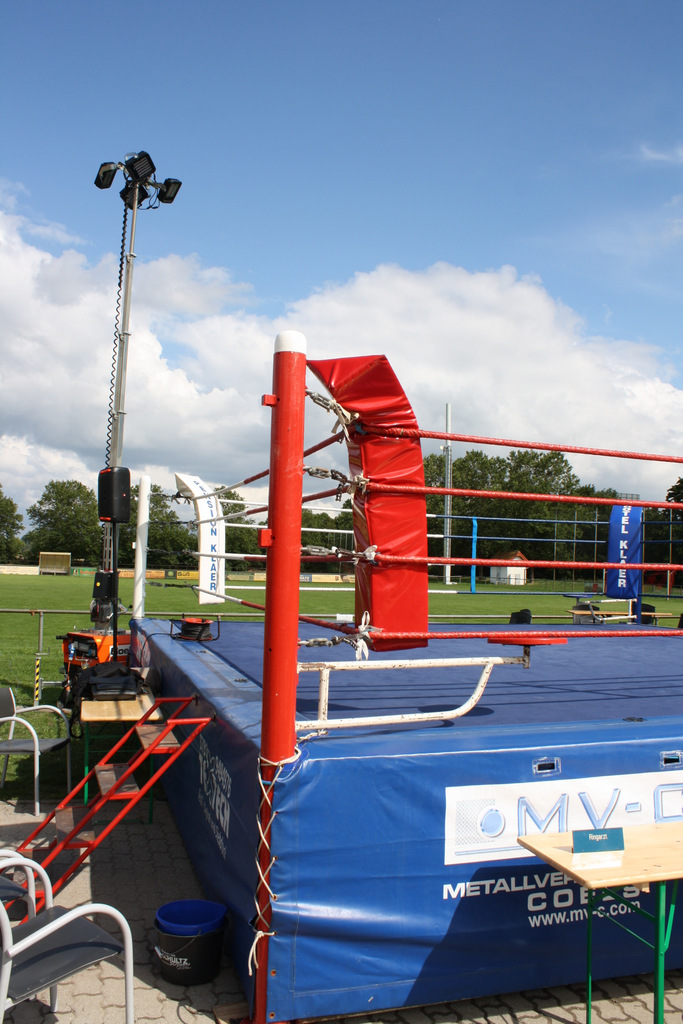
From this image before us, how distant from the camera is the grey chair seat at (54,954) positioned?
214cm

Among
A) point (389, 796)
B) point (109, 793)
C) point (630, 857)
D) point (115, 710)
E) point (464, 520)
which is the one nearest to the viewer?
point (630, 857)

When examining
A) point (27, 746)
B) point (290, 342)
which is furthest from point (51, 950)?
point (27, 746)

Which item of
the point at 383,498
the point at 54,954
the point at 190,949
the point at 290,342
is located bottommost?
the point at 190,949

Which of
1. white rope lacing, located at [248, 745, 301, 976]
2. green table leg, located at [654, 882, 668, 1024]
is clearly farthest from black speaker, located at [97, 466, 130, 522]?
green table leg, located at [654, 882, 668, 1024]

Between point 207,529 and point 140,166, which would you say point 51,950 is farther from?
point 140,166

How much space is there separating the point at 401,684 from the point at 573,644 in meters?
2.73

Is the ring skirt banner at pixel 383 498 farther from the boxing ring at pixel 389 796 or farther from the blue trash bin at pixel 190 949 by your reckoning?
the blue trash bin at pixel 190 949

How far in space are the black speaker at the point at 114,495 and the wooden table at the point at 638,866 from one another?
4.75 meters

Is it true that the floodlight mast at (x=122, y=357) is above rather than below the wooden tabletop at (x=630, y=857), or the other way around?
above

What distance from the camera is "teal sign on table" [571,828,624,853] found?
2.18 meters

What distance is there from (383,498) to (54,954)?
6.03 feet

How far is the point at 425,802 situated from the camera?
8.27ft

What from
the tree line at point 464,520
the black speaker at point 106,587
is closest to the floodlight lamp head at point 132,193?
the black speaker at point 106,587

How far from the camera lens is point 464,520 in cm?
3922
